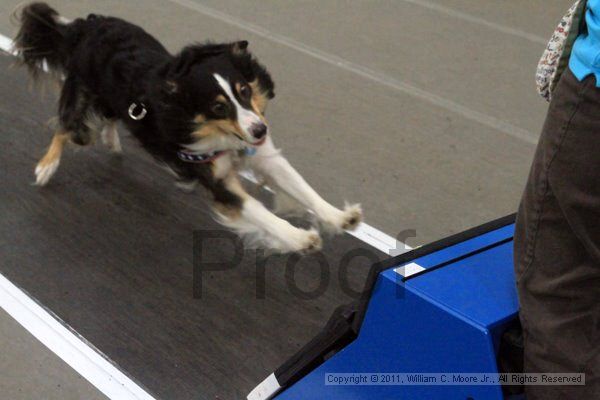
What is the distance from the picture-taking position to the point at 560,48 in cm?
183

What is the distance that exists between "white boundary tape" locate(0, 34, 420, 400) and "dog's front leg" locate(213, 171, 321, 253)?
0.70 meters

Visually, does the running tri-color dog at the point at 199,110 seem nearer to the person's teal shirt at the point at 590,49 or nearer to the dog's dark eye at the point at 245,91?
the dog's dark eye at the point at 245,91

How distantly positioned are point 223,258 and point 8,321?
113 cm

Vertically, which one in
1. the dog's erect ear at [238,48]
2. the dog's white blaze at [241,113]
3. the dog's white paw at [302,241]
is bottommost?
the dog's white paw at [302,241]

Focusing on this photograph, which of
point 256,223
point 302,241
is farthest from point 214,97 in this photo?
point 302,241

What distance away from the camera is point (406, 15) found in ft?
24.3

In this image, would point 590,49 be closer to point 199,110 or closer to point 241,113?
point 241,113

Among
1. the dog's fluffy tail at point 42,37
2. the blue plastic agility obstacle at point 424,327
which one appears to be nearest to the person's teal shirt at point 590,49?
the blue plastic agility obstacle at point 424,327

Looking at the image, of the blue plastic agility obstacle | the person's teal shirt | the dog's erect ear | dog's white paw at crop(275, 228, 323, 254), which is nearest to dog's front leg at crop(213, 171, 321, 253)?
dog's white paw at crop(275, 228, 323, 254)

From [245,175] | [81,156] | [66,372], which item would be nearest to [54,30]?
[81,156]

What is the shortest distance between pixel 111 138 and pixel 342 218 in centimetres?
194

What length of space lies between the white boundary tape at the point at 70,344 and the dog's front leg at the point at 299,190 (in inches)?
18.8

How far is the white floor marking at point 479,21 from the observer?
7016 millimetres

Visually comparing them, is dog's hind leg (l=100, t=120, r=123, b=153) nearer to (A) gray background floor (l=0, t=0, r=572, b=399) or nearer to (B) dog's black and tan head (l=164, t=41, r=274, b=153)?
(A) gray background floor (l=0, t=0, r=572, b=399)
